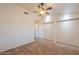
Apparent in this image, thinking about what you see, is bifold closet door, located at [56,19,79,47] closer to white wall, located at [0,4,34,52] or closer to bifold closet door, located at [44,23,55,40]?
bifold closet door, located at [44,23,55,40]

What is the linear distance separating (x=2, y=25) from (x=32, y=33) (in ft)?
1.80

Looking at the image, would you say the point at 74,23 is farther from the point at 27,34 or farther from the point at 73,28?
the point at 27,34

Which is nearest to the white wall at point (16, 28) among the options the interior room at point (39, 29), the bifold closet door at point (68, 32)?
the interior room at point (39, 29)

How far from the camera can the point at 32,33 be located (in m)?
1.97

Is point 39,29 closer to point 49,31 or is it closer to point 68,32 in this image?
point 49,31

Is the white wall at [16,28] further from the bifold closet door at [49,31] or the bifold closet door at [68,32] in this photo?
the bifold closet door at [68,32]

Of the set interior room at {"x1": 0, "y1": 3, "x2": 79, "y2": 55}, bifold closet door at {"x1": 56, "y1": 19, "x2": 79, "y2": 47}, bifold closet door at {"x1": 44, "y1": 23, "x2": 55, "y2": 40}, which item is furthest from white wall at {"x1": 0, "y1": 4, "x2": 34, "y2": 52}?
bifold closet door at {"x1": 56, "y1": 19, "x2": 79, "y2": 47}

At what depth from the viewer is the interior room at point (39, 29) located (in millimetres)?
1825

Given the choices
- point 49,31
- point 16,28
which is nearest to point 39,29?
point 49,31

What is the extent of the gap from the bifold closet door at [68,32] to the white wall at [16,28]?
0.48 meters

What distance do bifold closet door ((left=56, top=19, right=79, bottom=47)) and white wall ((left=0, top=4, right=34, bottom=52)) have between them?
1.56 ft

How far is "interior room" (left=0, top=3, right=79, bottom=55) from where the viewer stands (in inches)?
71.9

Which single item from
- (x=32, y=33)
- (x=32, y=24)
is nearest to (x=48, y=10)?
(x=32, y=24)

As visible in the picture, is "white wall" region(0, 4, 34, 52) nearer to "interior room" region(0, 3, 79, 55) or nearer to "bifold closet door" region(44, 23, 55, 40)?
"interior room" region(0, 3, 79, 55)
